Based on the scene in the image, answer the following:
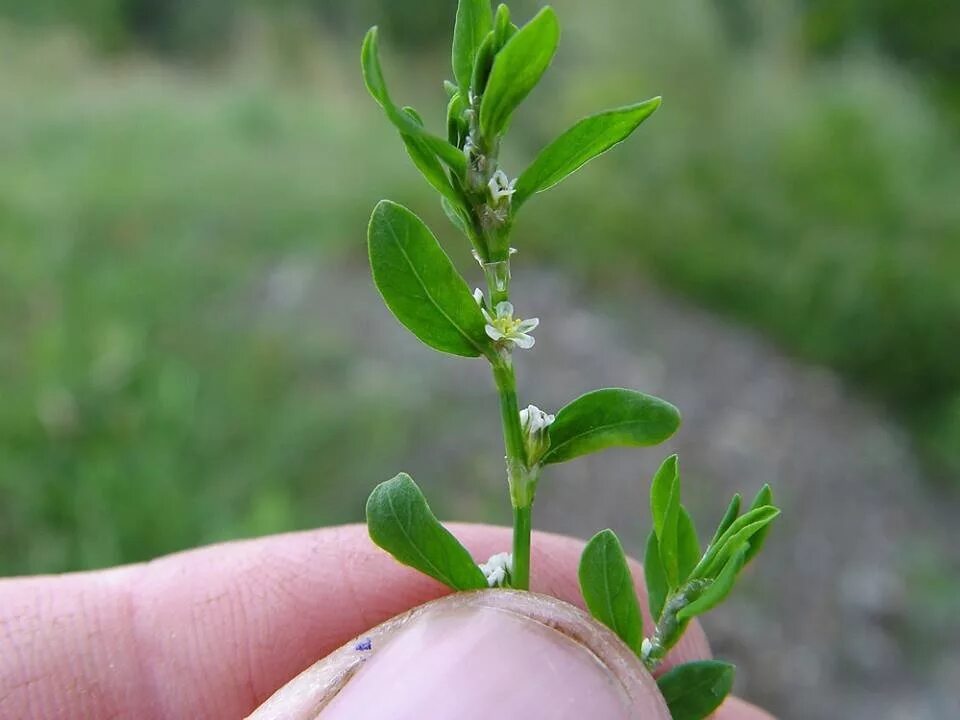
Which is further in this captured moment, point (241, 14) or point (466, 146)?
point (241, 14)

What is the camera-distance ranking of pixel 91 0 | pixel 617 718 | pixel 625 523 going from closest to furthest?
pixel 617 718, pixel 625 523, pixel 91 0

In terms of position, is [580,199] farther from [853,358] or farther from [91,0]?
[91,0]

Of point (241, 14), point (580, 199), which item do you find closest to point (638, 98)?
point (580, 199)

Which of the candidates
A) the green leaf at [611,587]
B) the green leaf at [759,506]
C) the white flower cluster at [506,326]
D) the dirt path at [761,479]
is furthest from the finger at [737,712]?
the dirt path at [761,479]

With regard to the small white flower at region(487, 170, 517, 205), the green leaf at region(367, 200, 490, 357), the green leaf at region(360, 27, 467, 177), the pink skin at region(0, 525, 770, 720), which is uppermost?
the green leaf at region(360, 27, 467, 177)

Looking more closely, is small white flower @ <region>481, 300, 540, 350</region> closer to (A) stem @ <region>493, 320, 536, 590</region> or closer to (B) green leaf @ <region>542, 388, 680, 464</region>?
(A) stem @ <region>493, 320, 536, 590</region>

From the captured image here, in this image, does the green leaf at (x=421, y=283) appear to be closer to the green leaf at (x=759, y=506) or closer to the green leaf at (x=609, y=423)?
the green leaf at (x=609, y=423)

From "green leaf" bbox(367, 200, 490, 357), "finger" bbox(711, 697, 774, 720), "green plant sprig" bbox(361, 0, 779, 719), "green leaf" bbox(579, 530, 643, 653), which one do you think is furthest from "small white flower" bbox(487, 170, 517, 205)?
"finger" bbox(711, 697, 774, 720)
